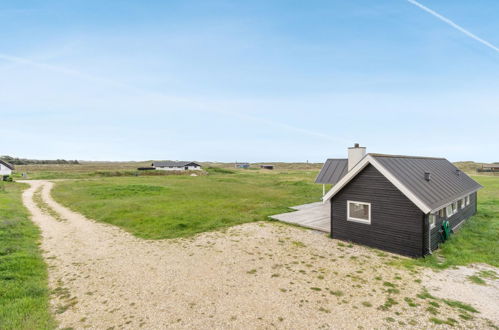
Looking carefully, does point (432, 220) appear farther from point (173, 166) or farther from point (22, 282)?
point (173, 166)

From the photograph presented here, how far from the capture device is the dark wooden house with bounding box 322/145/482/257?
39.8ft

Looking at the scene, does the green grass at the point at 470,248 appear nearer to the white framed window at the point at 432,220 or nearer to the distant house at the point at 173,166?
the white framed window at the point at 432,220

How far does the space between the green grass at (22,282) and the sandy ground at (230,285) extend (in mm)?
413

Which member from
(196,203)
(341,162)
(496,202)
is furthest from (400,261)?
(496,202)

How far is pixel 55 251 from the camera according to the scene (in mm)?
13164

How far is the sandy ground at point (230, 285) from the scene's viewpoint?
7.32m

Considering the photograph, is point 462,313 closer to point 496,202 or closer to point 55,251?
Answer: point 55,251

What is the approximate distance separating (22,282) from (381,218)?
16.5 m

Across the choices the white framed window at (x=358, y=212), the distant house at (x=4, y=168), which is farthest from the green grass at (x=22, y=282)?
the distant house at (x=4, y=168)

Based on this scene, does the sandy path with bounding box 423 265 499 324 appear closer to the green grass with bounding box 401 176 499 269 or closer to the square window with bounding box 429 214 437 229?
the green grass with bounding box 401 176 499 269

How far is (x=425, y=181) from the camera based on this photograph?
46.9 feet

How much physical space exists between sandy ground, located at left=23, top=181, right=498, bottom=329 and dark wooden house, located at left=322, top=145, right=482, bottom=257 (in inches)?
43.8

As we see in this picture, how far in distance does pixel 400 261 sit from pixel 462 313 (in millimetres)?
4112

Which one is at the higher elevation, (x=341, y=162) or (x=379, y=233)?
(x=341, y=162)
